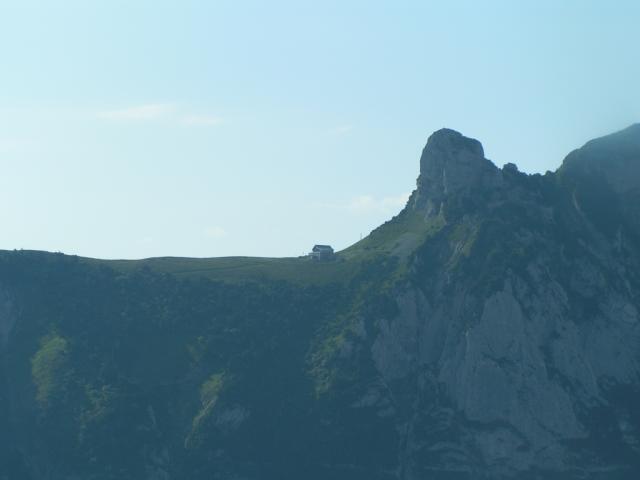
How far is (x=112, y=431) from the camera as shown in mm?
199000

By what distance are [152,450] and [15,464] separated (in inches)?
737

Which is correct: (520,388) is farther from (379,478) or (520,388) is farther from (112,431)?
(112,431)

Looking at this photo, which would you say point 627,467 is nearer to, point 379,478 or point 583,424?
point 583,424

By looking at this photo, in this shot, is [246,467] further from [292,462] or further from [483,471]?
[483,471]

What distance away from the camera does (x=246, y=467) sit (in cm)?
19862

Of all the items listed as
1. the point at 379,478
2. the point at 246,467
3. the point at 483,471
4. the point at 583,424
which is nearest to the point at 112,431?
the point at 246,467

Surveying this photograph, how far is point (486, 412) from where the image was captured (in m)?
199

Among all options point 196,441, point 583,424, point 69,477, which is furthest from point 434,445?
point 69,477

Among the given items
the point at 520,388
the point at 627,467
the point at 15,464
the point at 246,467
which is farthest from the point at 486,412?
the point at 15,464

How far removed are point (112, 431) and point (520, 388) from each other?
182 ft

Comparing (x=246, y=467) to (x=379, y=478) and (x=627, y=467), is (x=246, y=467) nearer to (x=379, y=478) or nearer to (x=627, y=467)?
(x=379, y=478)

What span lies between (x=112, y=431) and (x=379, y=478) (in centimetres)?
3647

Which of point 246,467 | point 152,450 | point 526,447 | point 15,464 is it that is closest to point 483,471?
point 526,447

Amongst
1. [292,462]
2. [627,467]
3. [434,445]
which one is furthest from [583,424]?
[292,462]
